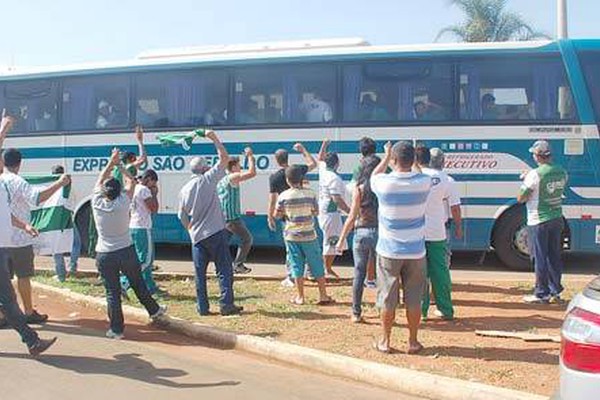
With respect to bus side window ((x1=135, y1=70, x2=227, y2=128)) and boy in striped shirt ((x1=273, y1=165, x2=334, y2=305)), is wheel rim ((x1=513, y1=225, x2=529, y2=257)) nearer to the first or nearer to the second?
boy in striped shirt ((x1=273, y1=165, x2=334, y2=305))

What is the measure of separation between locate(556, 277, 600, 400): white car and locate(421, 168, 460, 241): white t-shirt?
4.41 m

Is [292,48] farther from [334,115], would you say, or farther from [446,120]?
[446,120]

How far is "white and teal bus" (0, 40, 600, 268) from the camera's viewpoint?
38.8 feet

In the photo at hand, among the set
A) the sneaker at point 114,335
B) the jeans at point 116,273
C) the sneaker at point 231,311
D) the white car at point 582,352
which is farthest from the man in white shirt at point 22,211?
the white car at point 582,352

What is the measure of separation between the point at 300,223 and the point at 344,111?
4.29 meters

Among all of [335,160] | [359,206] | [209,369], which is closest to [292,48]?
[335,160]

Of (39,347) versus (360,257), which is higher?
(360,257)

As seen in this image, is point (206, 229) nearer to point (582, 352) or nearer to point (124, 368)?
point (124, 368)

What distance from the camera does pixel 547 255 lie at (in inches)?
348

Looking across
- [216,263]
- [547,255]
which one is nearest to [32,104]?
[216,263]

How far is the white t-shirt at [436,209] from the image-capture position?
7867 millimetres

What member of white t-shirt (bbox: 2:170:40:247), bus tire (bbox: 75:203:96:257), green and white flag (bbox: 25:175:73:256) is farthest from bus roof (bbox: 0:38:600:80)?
→ white t-shirt (bbox: 2:170:40:247)

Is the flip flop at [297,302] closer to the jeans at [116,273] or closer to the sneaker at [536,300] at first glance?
the jeans at [116,273]

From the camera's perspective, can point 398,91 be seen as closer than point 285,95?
Yes
